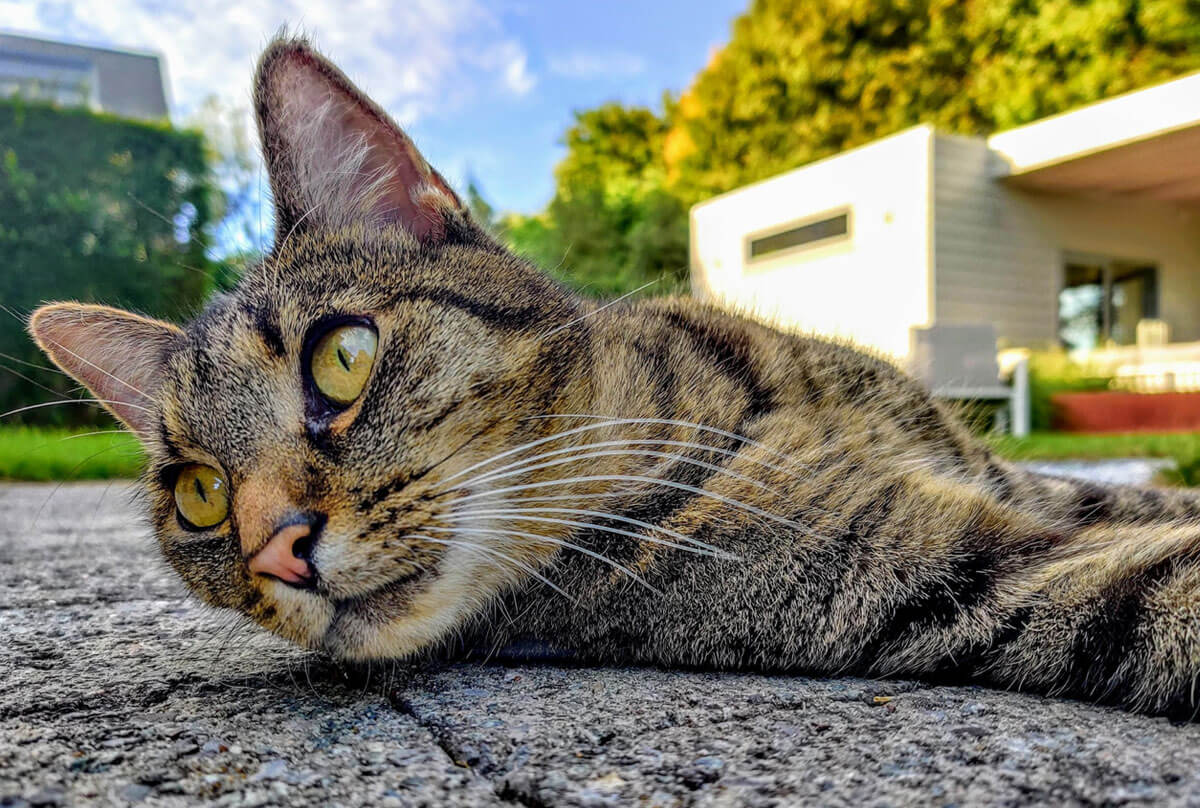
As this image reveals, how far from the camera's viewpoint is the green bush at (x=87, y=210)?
26.8 feet

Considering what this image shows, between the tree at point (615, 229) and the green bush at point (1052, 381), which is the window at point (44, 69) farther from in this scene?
the green bush at point (1052, 381)

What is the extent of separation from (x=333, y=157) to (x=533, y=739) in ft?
3.95

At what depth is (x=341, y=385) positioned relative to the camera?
1.35 m

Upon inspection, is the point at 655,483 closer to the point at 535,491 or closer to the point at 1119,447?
the point at 535,491

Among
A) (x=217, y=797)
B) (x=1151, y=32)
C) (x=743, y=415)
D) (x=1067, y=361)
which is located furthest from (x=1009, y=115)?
(x=217, y=797)

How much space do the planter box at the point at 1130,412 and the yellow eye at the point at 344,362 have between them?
1000cm

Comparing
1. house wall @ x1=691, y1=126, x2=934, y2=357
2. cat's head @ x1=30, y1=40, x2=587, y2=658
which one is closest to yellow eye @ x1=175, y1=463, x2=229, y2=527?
cat's head @ x1=30, y1=40, x2=587, y2=658

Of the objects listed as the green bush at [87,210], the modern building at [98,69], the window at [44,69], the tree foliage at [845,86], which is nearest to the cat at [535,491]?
the green bush at [87,210]

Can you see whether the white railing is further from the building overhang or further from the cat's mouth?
the cat's mouth

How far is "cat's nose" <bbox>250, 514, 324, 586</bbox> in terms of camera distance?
117 centimetres

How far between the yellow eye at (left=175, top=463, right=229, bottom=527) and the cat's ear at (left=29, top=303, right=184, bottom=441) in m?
0.27

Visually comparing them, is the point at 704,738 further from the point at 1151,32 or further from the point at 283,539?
the point at 1151,32

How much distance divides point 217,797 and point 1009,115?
17416mm

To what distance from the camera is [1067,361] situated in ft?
37.7
